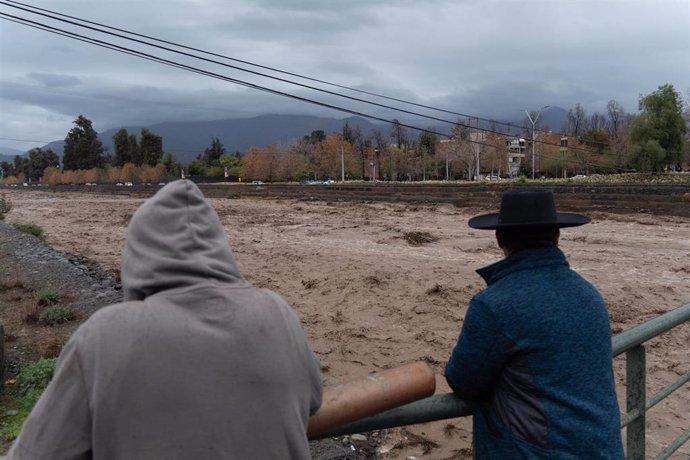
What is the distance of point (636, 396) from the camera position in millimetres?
2262

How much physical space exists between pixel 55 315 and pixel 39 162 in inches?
5207

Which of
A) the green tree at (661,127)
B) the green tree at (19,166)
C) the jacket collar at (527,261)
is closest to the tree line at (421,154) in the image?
the green tree at (661,127)

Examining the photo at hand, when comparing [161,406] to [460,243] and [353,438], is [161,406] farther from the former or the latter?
[460,243]

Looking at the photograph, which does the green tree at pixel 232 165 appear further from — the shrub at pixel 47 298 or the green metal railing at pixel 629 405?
the green metal railing at pixel 629 405

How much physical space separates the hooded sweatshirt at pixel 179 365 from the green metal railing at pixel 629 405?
0.97 feet

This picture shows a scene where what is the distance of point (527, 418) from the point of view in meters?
1.67

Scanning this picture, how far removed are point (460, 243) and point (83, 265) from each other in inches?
458

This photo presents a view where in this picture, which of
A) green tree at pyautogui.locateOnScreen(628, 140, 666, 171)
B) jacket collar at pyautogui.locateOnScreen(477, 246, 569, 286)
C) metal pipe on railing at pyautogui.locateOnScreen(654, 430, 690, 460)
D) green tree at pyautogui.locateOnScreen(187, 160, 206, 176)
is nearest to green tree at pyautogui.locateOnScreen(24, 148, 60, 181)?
green tree at pyautogui.locateOnScreen(187, 160, 206, 176)

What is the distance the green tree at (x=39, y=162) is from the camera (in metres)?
126

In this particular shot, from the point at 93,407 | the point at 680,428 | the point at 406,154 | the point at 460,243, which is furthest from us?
the point at 406,154

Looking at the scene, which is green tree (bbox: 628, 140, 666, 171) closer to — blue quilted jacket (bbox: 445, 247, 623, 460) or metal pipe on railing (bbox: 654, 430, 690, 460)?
metal pipe on railing (bbox: 654, 430, 690, 460)

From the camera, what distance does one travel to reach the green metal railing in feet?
5.20

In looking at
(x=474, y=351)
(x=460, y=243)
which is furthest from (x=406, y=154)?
(x=474, y=351)

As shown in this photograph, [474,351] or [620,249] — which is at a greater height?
[474,351]
